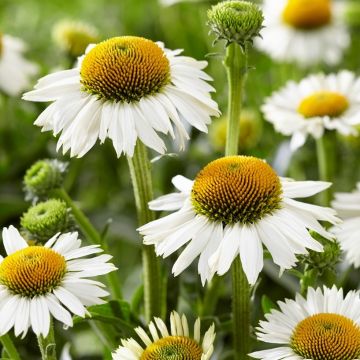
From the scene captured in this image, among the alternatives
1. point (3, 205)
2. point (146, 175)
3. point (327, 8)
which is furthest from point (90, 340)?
point (327, 8)

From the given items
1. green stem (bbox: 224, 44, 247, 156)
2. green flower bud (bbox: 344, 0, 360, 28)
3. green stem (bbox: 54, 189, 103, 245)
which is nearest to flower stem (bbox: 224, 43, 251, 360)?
green stem (bbox: 224, 44, 247, 156)

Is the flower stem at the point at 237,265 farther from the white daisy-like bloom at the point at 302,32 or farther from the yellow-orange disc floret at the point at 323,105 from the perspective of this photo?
the white daisy-like bloom at the point at 302,32

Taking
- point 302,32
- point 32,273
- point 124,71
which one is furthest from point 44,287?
point 302,32

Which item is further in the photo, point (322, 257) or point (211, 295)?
point (211, 295)

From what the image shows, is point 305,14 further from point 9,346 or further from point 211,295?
point 9,346

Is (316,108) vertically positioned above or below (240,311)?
above

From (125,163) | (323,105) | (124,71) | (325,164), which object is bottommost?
(125,163)

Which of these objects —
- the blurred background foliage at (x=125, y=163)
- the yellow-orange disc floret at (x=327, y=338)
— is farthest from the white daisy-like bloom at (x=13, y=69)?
the yellow-orange disc floret at (x=327, y=338)
